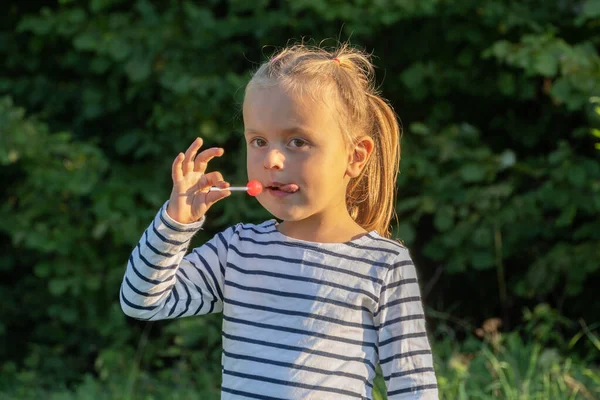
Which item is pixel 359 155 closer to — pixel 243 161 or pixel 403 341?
pixel 403 341

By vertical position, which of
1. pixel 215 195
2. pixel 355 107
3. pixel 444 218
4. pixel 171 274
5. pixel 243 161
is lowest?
pixel 171 274

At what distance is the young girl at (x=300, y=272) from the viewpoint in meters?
1.90

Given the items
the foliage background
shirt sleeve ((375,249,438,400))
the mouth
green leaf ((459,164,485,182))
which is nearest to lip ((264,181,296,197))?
the mouth

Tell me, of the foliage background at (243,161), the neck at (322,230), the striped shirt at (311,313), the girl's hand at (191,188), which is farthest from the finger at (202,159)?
the foliage background at (243,161)

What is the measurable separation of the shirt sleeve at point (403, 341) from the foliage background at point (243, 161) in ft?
6.24

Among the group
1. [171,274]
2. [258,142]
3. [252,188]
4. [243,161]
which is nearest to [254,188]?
[252,188]

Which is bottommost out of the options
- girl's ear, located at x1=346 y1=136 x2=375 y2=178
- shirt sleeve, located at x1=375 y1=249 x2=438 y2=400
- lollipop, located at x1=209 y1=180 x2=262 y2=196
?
shirt sleeve, located at x1=375 y1=249 x2=438 y2=400

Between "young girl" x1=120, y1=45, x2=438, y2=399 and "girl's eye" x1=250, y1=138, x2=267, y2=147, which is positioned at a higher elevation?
"girl's eye" x1=250, y1=138, x2=267, y2=147

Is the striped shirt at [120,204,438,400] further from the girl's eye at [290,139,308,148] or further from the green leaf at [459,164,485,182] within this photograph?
the green leaf at [459,164,485,182]

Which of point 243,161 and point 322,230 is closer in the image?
point 322,230

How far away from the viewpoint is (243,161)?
4371 mm

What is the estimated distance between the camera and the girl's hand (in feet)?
→ 6.21

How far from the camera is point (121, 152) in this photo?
184 inches

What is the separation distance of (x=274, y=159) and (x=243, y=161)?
2496 millimetres
